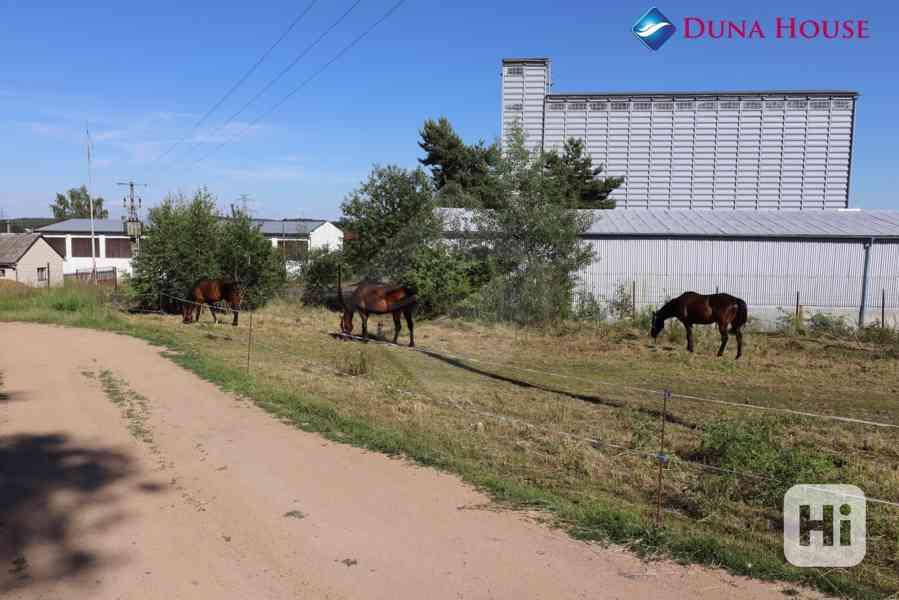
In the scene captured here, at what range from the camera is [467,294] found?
19.4 meters

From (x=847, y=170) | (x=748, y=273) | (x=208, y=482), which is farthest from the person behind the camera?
(x=847, y=170)

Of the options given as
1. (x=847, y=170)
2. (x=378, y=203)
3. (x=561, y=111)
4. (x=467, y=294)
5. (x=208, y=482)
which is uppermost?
(x=561, y=111)

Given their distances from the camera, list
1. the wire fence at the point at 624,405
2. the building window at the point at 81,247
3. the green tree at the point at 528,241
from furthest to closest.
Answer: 1. the building window at the point at 81,247
2. the green tree at the point at 528,241
3. the wire fence at the point at 624,405

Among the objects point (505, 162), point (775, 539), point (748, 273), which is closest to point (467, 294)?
point (505, 162)

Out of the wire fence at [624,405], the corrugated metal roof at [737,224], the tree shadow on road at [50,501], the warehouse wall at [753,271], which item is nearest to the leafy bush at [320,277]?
the wire fence at [624,405]

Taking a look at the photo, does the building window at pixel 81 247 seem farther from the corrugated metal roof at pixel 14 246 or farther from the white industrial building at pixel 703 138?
the white industrial building at pixel 703 138

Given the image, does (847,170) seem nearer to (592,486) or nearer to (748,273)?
(748,273)

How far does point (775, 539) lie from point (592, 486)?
164 cm

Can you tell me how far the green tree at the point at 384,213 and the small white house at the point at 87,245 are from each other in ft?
112

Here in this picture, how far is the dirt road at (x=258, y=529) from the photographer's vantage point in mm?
4055

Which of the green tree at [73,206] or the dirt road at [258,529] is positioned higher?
the green tree at [73,206]

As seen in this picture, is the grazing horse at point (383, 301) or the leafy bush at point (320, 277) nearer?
the grazing horse at point (383, 301)

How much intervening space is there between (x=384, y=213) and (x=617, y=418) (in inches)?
588

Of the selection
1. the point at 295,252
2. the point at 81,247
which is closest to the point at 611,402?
the point at 295,252
